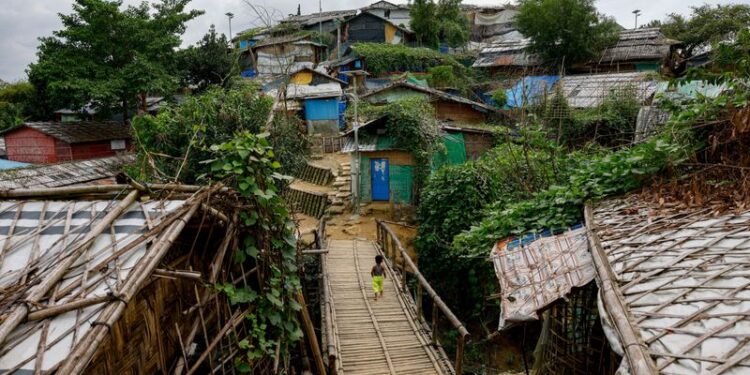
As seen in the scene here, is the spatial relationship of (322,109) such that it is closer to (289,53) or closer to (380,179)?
(380,179)

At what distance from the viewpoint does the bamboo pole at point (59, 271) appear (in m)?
2.53

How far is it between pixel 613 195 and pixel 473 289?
254 inches

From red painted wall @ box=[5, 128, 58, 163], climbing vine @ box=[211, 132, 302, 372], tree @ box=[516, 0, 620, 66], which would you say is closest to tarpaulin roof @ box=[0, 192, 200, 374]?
climbing vine @ box=[211, 132, 302, 372]

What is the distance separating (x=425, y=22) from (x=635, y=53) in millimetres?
14824

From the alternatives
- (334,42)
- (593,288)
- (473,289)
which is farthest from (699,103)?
(334,42)

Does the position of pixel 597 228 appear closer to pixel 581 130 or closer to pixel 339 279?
pixel 339 279

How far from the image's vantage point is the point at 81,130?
21.7 m

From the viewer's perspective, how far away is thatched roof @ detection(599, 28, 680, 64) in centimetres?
2523

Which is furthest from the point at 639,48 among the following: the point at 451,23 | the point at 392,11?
the point at 392,11

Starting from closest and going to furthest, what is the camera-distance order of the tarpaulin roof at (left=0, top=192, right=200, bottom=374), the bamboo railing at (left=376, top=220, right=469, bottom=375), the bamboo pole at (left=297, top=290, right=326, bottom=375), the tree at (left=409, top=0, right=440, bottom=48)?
the tarpaulin roof at (left=0, top=192, right=200, bottom=374)
the bamboo pole at (left=297, top=290, right=326, bottom=375)
the bamboo railing at (left=376, top=220, right=469, bottom=375)
the tree at (left=409, top=0, right=440, bottom=48)

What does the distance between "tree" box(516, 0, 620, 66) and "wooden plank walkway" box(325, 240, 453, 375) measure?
1984cm

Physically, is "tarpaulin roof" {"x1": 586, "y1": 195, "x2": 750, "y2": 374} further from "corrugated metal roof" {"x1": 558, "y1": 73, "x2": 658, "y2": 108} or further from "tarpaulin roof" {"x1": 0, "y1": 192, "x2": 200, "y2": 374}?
"corrugated metal roof" {"x1": 558, "y1": 73, "x2": 658, "y2": 108}

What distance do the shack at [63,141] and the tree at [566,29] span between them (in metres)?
21.9

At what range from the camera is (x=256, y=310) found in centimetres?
470
